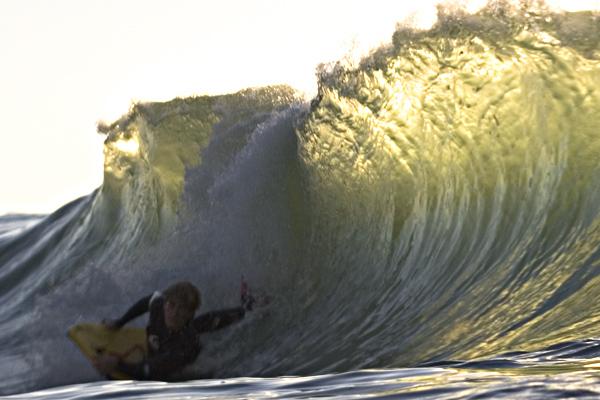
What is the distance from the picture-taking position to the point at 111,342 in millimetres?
10648

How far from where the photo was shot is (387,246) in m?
11.5

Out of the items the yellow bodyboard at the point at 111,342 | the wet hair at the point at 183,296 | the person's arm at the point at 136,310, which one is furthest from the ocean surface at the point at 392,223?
the person's arm at the point at 136,310

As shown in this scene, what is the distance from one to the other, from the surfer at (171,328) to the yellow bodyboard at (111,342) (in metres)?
0.05

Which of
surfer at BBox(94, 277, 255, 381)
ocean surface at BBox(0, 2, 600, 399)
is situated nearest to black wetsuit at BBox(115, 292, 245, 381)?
surfer at BBox(94, 277, 255, 381)

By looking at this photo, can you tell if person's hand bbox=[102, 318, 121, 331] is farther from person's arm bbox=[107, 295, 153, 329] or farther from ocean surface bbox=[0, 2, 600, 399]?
ocean surface bbox=[0, 2, 600, 399]

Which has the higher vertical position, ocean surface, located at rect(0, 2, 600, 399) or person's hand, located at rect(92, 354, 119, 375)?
ocean surface, located at rect(0, 2, 600, 399)

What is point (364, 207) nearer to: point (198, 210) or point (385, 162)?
point (385, 162)

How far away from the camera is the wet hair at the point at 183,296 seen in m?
10.4

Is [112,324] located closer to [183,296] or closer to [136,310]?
[136,310]

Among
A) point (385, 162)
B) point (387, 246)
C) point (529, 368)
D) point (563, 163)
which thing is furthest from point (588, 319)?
point (385, 162)

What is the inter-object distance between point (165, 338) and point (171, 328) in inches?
4.0

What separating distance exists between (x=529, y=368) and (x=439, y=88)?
5.23 metres

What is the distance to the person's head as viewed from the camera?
10398 mm

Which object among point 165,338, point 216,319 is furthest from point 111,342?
point 216,319
